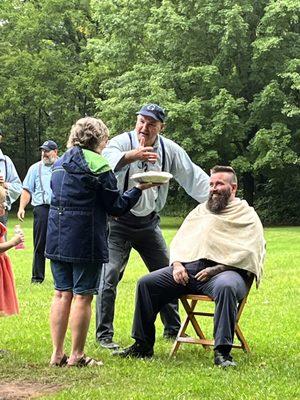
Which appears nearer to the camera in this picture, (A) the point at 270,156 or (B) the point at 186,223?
(B) the point at 186,223

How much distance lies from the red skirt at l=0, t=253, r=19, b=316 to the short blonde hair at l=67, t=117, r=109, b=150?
1.20m

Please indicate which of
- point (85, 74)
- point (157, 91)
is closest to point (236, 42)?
point (157, 91)

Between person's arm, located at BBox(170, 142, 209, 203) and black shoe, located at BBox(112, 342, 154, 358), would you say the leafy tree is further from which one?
black shoe, located at BBox(112, 342, 154, 358)

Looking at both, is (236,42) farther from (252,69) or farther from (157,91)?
(157,91)

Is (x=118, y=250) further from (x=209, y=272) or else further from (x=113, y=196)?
(x=113, y=196)

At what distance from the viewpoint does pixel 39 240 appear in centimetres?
1071

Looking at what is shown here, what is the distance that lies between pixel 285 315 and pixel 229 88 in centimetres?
2264

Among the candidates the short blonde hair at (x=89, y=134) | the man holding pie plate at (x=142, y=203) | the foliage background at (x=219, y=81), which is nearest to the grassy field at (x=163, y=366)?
the man holding pie plate at (x=142, y=203)

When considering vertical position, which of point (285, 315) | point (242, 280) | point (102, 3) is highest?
point (102, 3)

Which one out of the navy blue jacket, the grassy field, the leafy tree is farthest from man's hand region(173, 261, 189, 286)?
the leafy tree

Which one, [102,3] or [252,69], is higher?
[102,3]

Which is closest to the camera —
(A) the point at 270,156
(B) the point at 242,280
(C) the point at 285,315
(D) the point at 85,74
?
(B) the point at 242,280

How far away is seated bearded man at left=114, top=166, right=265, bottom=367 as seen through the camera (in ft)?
18.8

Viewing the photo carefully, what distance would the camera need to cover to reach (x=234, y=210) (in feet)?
19.9
